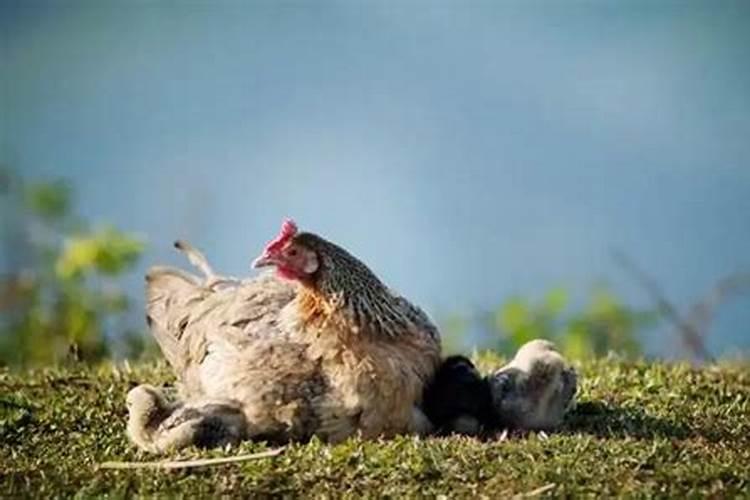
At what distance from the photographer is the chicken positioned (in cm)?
706

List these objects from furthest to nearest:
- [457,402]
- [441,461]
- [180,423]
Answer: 1. [457,402]
2. [180,423]
3. [441,461]

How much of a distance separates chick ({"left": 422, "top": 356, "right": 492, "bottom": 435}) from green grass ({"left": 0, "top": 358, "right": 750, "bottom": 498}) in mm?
257

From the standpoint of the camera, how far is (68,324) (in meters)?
12.6

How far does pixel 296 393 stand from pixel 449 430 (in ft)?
2.35

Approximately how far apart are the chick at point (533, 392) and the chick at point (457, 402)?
0.26 ft

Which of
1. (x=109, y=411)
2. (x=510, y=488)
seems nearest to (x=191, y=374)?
(x=109, y=411)

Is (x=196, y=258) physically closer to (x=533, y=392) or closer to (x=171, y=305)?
(x=171, y=305)

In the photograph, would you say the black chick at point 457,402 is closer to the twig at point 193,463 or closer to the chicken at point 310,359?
the chicken at point 310,359

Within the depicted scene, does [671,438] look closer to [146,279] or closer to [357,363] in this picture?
[357,363]

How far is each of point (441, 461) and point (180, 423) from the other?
1.11 m

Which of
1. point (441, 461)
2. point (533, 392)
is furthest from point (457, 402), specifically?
point (441, 461)

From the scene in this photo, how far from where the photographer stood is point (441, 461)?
6.60 metres

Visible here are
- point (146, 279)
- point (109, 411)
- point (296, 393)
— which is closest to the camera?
point (296, 393)

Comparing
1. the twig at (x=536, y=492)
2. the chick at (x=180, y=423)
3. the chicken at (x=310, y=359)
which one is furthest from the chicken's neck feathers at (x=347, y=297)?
the twig at (x=536, y=492)
